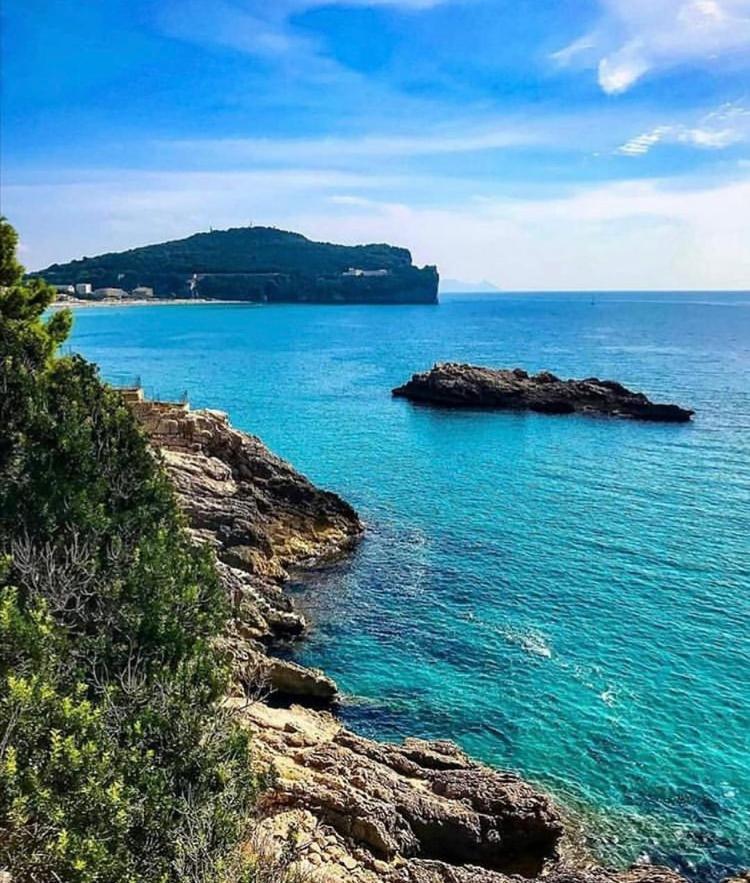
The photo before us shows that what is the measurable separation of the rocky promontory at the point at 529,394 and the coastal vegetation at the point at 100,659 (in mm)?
66321

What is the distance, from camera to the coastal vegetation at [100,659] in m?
11.6

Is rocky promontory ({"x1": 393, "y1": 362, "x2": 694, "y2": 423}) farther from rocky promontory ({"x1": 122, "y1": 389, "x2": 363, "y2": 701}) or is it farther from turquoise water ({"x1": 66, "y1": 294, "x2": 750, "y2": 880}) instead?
rocky promontory ({"x1": 122, "y1": 389, "x2": 363, "y2": 701})

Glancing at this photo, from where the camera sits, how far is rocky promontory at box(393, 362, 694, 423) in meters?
80.8

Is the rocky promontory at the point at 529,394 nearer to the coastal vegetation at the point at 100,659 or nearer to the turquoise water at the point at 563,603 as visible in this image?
the turquoise water at the point at 563,603

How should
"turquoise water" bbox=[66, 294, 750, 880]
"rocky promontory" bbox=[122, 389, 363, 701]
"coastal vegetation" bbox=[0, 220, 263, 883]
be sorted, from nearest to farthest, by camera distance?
"coastal vegetation" bbox=[0, 220, 263, 883] → "turquoise water" bbox=[66, 294, 750, 880] → "rocky promontory" bbox=[122, 389, 363, 701]

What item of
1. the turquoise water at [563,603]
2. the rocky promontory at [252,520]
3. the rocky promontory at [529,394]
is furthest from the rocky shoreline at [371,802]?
the rocky promontory at [529,394]

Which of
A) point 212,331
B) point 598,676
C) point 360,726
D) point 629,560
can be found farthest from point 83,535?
point 212,331

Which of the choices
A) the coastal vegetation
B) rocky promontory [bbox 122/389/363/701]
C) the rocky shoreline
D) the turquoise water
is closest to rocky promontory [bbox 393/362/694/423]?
the turquoise water

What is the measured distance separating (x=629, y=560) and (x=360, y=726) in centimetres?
2006

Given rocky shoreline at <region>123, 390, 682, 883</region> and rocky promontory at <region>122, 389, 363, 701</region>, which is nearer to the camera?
rocky shoreline at <region>123, 390, 682, 883</region>

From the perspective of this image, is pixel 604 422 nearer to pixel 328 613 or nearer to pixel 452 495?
pixel 452 495

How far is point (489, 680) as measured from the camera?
1169 inches

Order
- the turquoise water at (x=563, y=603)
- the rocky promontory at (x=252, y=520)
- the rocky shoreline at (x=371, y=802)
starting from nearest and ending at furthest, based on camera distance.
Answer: the rocky shoreline at (x=371, y=802) < the turquoise water at (x=563, y=603) < the rocky promontory at (x=252, y=520)

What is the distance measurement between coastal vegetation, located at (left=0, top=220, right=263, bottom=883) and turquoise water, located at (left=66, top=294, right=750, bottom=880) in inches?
473
